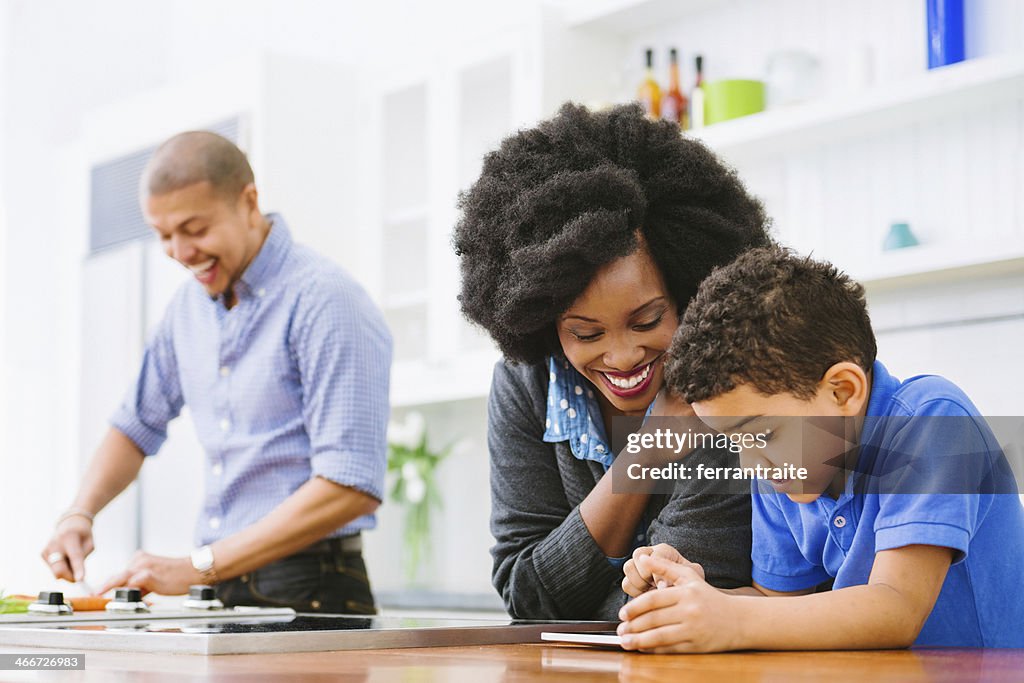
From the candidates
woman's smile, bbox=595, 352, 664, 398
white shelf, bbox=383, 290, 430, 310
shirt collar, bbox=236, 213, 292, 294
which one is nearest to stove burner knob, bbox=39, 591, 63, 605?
woman's smile, bbox=595, 352, 664, 398

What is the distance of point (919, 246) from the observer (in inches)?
106

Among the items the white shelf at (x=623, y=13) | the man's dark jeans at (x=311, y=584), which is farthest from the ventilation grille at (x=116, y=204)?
the man's dark jeans at (x=311, y=584)

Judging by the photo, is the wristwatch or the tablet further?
the wristwatch

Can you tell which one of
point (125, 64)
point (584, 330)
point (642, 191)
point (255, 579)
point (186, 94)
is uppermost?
point (125, 64)

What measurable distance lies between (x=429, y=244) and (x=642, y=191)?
7.07 feet

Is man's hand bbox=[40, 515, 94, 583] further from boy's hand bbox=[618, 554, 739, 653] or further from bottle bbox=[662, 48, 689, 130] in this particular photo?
bottle bbox=[662, 48, 689, 130]

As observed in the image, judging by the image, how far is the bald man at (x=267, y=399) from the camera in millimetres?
2215

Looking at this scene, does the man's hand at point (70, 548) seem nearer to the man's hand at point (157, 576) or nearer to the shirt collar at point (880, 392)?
the man's hand at point (157, 576)

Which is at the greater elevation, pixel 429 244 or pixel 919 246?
pixel 429 244

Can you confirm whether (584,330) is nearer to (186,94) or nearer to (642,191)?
(642,191)

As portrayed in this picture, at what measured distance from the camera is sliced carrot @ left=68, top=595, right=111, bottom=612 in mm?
1651

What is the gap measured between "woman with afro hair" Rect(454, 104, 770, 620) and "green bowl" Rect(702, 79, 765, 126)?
133 cm

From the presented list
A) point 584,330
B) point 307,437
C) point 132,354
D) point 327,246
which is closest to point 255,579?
point 307,437

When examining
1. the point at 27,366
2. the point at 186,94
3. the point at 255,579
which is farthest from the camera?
the point at 27,366
